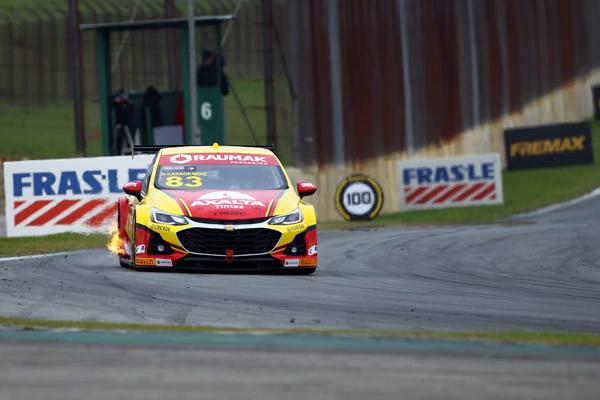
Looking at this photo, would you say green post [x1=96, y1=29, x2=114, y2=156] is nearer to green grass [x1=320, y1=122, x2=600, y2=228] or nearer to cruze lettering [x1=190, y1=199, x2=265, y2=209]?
green grass [x1=320, y1=122, x2=600, y2=228]

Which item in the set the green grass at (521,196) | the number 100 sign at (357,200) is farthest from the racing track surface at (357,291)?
the number 100 sign at (357,200)

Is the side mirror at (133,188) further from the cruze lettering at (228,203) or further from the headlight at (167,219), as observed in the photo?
the cruze lettering at (228,203)

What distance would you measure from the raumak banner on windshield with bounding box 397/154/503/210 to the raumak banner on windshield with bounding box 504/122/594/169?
27.2ft

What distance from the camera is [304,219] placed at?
15.8 meters

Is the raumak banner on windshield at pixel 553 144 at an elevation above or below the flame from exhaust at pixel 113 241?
above

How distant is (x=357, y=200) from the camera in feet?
101

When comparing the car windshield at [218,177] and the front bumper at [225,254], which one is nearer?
the front bumper at [225,254]

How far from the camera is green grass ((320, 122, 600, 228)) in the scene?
3055 centimetres

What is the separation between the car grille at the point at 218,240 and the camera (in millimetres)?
15234

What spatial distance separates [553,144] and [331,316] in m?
31.7

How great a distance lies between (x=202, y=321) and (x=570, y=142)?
32655 mm

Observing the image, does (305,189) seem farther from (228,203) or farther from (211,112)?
(211,112)

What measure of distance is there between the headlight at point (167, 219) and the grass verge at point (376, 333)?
4.67 metres

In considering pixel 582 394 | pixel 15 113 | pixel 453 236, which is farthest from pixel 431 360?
pixel 15 113
